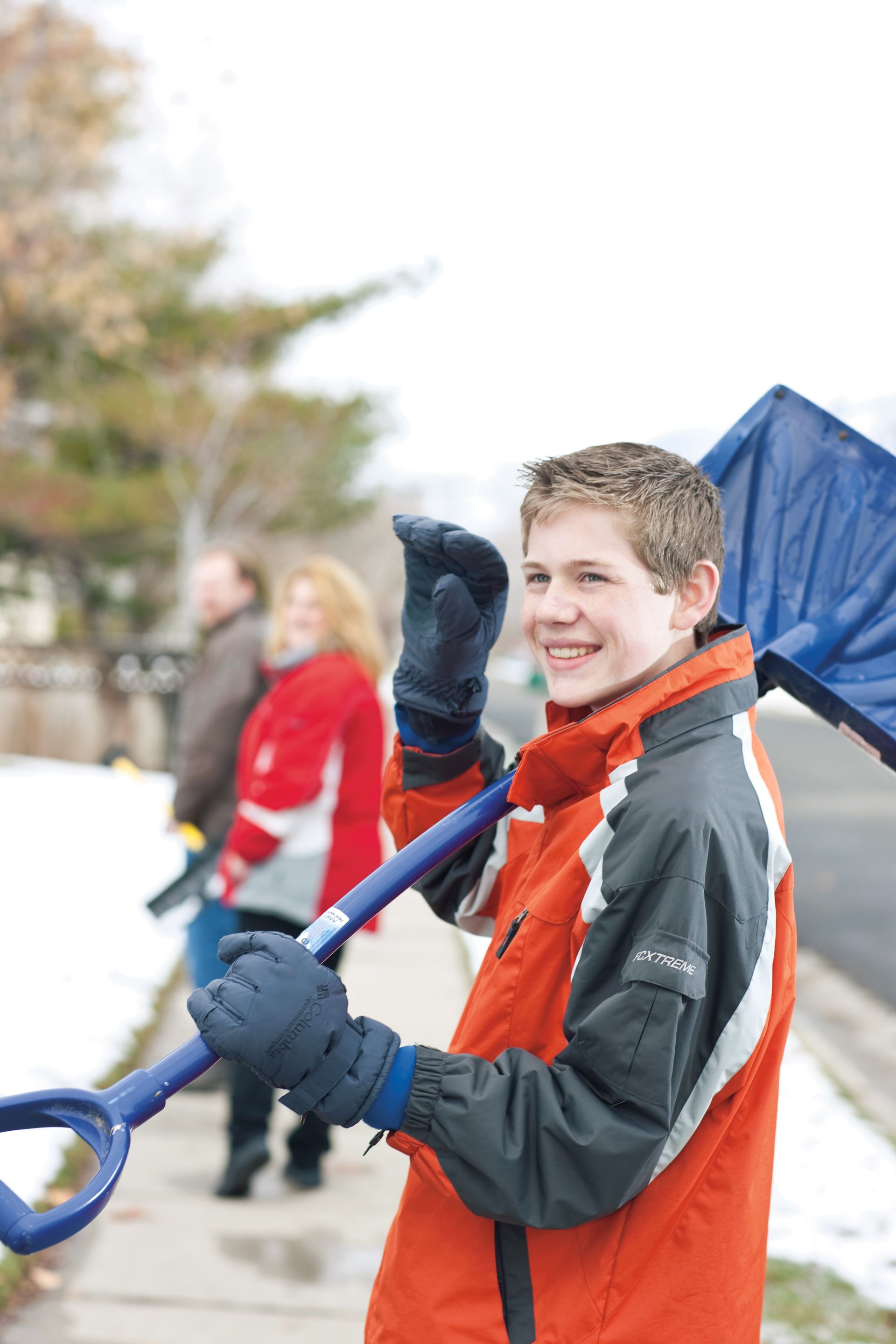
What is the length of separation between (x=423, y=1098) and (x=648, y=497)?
2.56 feet

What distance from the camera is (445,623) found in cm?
177

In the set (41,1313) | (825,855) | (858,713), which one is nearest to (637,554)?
(858,713)

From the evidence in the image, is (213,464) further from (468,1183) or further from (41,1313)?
(468,1183)

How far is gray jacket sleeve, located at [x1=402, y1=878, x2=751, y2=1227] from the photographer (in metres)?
1.23

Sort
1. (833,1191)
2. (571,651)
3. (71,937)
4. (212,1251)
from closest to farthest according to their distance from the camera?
(571,651), (212,1251), (833,1191), (71,937)

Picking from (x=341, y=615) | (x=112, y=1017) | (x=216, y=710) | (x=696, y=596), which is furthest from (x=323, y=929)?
(x=112, y=1017)

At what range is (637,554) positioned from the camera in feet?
4.83

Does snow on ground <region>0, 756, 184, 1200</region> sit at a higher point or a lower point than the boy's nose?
lower

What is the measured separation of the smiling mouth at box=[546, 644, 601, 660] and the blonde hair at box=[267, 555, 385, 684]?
2.17 m

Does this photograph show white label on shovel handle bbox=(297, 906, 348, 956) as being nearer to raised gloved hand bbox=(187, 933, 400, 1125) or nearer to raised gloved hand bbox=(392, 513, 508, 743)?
raised gloved hand bbox=(187, 933, 400, 1125)

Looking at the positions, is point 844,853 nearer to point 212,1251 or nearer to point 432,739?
point 212,1251

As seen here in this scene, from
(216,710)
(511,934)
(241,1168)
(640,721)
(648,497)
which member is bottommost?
(241,1168)

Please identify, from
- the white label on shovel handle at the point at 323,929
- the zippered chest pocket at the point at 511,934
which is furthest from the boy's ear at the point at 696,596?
the white label on shovel handle at the point at 323,929

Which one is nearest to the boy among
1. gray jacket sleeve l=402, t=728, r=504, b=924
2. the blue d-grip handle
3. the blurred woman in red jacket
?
the blue d-grip handle
